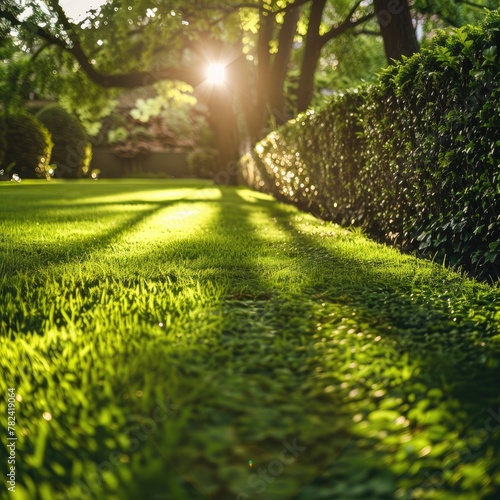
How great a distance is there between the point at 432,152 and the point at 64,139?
2687cm

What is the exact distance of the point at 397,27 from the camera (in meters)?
11.9

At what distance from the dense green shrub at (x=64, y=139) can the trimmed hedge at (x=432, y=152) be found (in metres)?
22.3

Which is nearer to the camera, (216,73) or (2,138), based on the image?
(2,138)

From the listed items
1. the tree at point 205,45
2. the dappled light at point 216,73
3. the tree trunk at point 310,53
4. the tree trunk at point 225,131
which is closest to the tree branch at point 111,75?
the tree at point 205,45

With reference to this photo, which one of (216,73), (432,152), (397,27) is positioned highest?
(216,73)

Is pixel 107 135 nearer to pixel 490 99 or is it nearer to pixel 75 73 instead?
pixel 75 73

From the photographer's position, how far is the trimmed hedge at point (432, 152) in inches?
209

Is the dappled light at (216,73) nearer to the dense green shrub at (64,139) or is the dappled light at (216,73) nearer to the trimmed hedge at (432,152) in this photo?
the dense green shrub at (64,139)

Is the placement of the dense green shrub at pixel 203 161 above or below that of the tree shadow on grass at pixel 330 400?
above

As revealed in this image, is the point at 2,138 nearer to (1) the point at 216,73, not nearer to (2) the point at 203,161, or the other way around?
(1) the point at 216,73

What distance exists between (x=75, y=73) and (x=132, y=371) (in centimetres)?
2200

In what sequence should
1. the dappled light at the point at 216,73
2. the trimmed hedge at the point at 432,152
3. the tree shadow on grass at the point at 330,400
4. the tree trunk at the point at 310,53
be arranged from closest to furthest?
the tree shadow on grass at the point at 330,400
the trimmed hedge at the point at 432,152
the tree trunk at the point at 310,53
the dappled light at the point at 216,73

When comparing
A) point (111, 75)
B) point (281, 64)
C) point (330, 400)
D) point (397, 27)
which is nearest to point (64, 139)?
point (111, 75)

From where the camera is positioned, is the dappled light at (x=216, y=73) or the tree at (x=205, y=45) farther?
the dappled light at (x=216, y=73)
